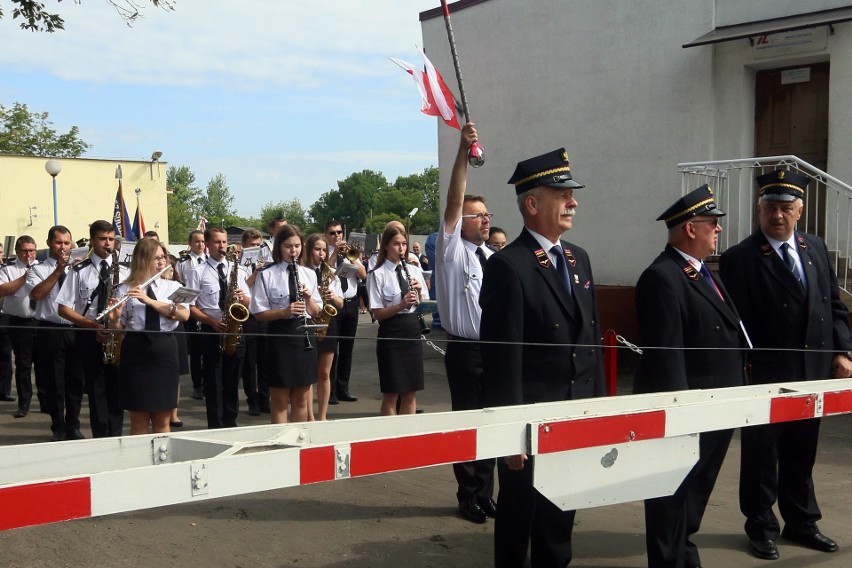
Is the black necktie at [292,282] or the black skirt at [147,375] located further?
the black necktie at [292,282]

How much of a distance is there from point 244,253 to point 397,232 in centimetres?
318

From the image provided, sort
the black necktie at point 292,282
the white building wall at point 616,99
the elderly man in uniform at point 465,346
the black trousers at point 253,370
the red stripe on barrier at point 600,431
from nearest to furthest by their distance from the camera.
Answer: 1. the red stripe on barrier at point 600,431
2. the elderly man in uniform at point 465,346
3. the black necktie at point 292,282
4. the black trousers at point 253,370
5. the white building wall at point 616,99

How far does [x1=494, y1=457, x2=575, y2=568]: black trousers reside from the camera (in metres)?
3.96

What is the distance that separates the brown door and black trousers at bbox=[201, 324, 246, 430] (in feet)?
24.3

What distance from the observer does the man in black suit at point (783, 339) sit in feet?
16.1

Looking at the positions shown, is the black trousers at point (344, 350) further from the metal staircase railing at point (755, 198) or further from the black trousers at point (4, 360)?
the metal staircase railing at point (755, 198)

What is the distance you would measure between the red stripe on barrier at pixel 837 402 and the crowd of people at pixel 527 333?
46 centimetres

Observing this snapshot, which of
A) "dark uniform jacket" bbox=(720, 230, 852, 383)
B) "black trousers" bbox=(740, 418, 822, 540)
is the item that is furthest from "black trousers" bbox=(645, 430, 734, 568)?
"dark uniform jacket" bbox=(720, 230, 852, 383)

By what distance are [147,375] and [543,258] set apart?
353 centimetres

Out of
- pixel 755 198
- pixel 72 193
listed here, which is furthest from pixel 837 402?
pixel 72 193

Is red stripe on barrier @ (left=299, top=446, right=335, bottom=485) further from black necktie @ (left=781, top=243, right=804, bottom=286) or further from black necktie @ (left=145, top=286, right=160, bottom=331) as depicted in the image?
black necktie @ (left=145, top=286, right=160, bottom=331)

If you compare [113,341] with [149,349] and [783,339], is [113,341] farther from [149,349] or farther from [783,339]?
[783,339]

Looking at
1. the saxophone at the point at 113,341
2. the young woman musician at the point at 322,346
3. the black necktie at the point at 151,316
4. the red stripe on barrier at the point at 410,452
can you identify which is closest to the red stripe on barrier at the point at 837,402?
the red stripe on barrier at the point at 410,452

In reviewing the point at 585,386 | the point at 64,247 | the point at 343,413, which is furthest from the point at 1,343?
the point at 585,386
